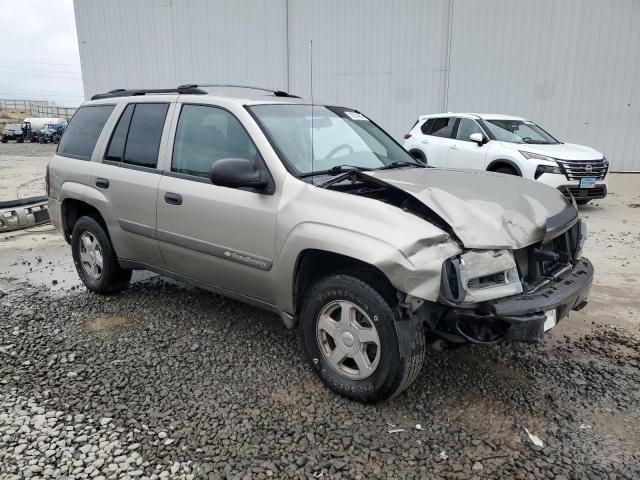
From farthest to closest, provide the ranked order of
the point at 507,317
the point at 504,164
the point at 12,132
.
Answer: the point at 12,132
the point at 504,164
the point at 507,317

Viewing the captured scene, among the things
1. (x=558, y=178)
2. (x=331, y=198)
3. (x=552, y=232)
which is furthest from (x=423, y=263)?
(x=558, y=178)

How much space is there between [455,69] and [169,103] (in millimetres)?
13085

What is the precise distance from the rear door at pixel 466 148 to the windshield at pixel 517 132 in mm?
295

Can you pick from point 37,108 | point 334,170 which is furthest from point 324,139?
point 37,108

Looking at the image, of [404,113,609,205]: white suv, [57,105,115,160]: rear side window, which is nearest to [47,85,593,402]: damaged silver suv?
Answer: [57,105,115,160]: rear side window

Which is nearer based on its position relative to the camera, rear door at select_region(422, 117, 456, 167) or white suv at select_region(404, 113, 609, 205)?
white suv at select_region(404, 113, 609, 205)

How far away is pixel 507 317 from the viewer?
8.29 ft

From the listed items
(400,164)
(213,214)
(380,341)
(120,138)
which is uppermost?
(120,138)

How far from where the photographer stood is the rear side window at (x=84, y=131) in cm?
464

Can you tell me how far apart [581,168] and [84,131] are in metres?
7.73

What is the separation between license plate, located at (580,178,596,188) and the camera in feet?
28.2

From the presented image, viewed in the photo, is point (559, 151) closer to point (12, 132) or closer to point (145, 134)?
point (145, 134)

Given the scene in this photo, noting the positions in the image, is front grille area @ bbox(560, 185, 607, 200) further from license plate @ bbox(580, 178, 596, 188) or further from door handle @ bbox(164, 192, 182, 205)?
door handle @ bbox(164, 192, 182, 205)

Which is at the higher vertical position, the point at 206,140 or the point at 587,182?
the point at 206,140
